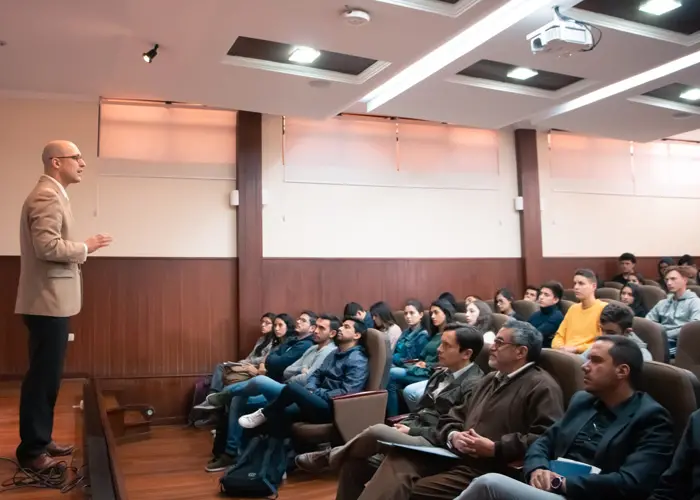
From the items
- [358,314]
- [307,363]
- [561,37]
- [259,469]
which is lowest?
[259,469]

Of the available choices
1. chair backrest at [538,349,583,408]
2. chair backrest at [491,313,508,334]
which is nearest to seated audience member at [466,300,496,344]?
chair backrest at [491,313,508,334]

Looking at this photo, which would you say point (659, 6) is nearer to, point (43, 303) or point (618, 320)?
point (618, 320)

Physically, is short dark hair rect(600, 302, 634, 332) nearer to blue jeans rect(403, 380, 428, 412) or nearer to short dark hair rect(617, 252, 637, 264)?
blue jeans rect(403, 380, 428, 412)

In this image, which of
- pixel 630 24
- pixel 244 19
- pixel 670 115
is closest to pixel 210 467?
pixel 244 19

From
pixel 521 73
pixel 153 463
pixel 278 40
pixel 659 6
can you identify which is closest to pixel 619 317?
pixel 659 6

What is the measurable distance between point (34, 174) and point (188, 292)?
1.69m

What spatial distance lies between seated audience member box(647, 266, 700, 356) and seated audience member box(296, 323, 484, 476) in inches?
80.0

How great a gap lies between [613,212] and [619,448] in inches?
237

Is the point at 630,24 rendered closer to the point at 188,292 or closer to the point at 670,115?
the point at 670,115

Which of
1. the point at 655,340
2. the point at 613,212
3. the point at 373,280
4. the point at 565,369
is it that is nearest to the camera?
the point at 565,369

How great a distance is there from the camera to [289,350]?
461 centimetres

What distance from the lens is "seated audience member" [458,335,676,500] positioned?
1775mm

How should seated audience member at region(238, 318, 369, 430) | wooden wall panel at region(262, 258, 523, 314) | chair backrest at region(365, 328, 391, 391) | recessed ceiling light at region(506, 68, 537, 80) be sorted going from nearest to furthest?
seated audience member at region(238, 318, 369, 430) → chair backrest at region(365, 328, 391, 391) → recessed ceiling light at region(506, 68, 537, 80) → wooden wall panel at region(262, 258, 523, 314)

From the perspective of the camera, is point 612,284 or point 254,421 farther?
point 612,284
